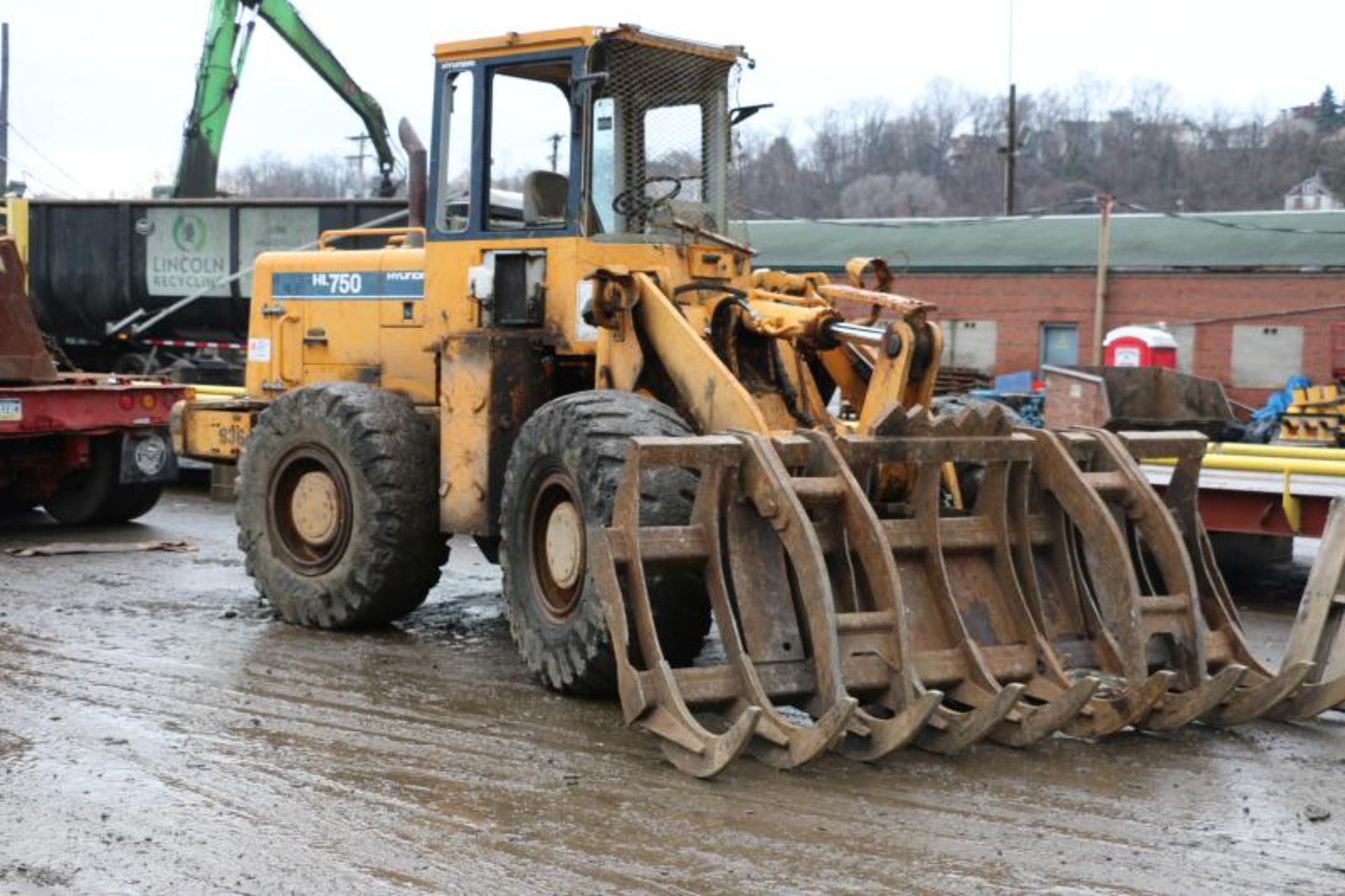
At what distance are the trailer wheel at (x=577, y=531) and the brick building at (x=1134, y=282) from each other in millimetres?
25267

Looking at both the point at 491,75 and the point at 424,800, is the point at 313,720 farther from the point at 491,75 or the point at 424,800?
the point at 491,75

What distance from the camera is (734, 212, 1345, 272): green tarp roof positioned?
111 ft

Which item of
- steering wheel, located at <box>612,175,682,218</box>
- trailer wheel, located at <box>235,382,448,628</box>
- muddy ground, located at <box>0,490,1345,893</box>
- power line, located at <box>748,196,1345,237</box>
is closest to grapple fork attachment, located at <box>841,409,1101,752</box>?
muddy ground, located at <box>0,490,1345,893</box>

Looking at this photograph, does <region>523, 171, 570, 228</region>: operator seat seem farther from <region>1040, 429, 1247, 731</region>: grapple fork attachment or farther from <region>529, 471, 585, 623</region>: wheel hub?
<region>1040, 429, 1247, 731</region>: grapple fork attachment

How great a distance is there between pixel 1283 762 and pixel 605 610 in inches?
100

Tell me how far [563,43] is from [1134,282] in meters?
28.0

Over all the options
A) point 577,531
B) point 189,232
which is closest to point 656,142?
point 577,531

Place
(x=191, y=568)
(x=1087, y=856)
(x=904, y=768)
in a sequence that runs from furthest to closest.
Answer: (x=191, y=568)
(x=904, y=768)
(x=1087, y=856)

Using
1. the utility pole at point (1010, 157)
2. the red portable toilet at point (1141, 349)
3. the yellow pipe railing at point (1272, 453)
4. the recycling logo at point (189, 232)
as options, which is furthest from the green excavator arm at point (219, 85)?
the utility pole at point (1010, 157)

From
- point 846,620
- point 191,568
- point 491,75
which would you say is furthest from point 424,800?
point 191,568

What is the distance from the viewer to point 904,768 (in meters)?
6.08

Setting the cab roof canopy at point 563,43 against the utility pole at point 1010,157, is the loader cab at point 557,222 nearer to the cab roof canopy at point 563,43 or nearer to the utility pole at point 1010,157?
the cab roof canopy at point 563,43

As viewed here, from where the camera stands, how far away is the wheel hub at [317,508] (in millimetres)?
8680

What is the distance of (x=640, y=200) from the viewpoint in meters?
8.13
